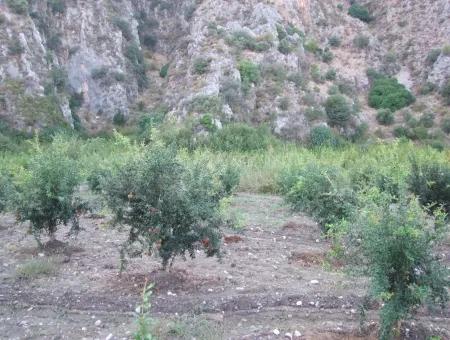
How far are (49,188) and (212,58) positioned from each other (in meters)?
29.1

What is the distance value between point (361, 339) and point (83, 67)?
1395 inches

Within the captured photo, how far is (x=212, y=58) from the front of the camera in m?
36.3

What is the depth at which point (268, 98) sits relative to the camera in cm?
3591

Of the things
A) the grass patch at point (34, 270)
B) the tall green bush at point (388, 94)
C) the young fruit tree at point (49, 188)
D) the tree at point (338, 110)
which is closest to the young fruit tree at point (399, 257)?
the grass patch at point (34, 270)

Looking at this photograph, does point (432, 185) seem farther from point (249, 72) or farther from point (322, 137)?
point (249, 72)

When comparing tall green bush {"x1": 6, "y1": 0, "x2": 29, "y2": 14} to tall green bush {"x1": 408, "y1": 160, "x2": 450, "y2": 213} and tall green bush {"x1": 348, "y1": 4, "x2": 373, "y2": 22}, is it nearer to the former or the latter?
tall green bush {"x1": 348, "y1": 4, "x2": 373, "y2": 22}

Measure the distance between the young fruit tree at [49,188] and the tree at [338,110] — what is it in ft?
96.0

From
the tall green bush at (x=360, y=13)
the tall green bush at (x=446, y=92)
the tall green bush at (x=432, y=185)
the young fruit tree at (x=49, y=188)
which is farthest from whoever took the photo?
the tall green bush at (x=360, y=13)

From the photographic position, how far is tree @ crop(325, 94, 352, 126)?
36156 millimetres

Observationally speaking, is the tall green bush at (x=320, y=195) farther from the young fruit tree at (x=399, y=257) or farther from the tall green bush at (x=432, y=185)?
the young fruit tree at (x=399, y=257)

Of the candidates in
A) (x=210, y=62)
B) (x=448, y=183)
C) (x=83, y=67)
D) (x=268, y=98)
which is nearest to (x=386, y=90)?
(x=268, y=98)

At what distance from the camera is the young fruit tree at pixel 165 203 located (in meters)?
6.50

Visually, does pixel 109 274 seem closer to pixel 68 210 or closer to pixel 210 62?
pixel 68 210

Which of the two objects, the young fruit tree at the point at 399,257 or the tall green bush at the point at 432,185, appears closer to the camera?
the young fruit tree at the point at 399,257
